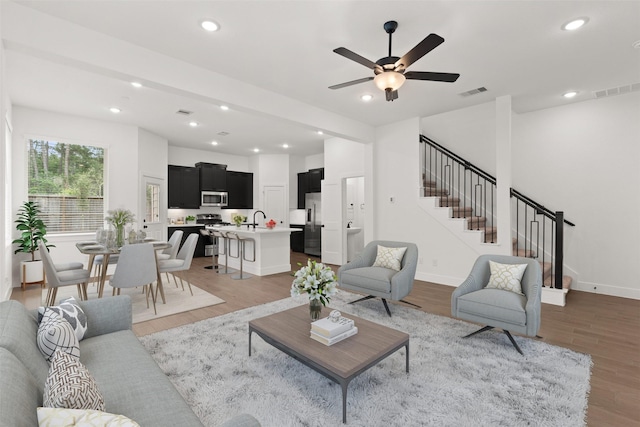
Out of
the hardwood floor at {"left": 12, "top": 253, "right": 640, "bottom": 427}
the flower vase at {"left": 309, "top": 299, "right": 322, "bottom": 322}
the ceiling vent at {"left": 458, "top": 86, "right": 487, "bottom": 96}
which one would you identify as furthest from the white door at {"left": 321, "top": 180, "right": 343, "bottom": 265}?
the flower vase at {"left": 309, "top": 299, "right": 322, "bottom": 322}

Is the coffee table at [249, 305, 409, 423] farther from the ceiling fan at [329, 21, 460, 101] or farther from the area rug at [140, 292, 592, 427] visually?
the ceiling fan at [329, 21, 460, 101]

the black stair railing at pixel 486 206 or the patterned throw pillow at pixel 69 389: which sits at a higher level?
the black stair railing at pixel 486 206

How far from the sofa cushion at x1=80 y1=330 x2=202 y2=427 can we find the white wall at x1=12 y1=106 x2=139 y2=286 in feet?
15.2

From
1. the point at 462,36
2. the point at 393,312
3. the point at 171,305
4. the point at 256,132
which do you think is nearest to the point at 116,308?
the point at 171,305

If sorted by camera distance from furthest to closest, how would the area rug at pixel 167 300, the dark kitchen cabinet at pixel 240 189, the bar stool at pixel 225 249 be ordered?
1. the dark kitchen cabinet at pixel 240 189
2. the bar stool at pixel 225 249
3. the area rug at pixel 167 300

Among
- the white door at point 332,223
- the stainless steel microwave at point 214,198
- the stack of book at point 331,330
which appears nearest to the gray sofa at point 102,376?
the stack of book at point 331,330

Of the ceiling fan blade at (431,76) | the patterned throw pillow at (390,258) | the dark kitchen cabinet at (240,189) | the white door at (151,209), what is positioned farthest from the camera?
the dark kitchen cabinet at (240,189)

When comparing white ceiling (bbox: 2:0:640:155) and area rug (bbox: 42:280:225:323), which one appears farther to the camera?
area rug (bbox: 42:280:225:323)

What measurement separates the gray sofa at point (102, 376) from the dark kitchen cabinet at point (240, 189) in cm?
695

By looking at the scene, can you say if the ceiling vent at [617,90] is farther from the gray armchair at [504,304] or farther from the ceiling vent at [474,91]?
the gray armchair at [504,304]

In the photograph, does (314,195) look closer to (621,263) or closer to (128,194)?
(128,194)

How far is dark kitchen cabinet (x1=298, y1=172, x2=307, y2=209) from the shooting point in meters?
9.14

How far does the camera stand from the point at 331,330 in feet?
7.45

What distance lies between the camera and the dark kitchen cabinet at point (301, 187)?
9.14 metres
